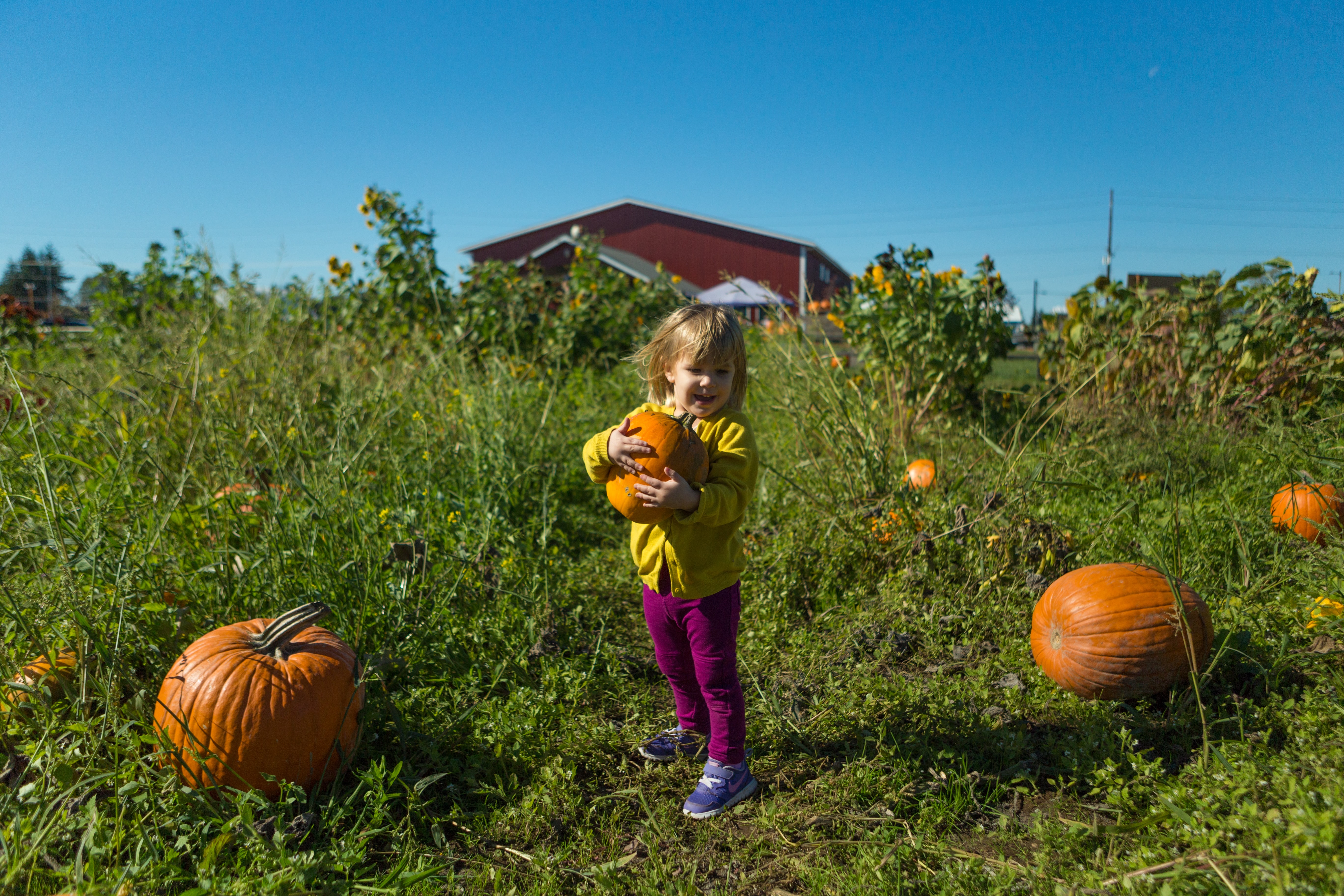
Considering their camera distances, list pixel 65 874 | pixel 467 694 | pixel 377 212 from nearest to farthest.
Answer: pixel 65 874
pixel 467 694
pixel 377 212

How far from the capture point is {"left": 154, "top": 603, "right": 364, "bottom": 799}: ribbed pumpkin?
6.65 feet

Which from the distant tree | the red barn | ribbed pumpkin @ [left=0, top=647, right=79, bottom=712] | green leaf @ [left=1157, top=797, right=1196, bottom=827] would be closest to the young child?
green leaf @ [left=1157, top=797, right=1196, bottom=827]

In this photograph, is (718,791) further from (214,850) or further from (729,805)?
(214,850)

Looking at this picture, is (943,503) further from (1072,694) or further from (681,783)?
(681,783)

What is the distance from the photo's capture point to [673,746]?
2.47m

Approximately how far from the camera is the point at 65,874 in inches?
62.4

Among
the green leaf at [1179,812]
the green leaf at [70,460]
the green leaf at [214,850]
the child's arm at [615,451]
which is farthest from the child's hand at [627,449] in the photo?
the green leaf at [70,460]

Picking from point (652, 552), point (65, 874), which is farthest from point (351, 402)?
point (65, 874)

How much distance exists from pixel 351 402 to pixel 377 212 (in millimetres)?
4920

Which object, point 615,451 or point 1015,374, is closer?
point 615,451

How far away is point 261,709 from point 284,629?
0.79 feet

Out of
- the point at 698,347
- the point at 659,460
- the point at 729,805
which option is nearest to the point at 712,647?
the point at 729,805

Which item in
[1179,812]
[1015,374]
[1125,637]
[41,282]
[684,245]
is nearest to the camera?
[1179,812]

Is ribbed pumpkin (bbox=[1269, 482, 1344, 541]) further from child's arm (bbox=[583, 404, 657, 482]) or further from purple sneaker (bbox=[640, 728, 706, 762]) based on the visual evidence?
child's arm (bbox=[583, 404, 657, 482])
